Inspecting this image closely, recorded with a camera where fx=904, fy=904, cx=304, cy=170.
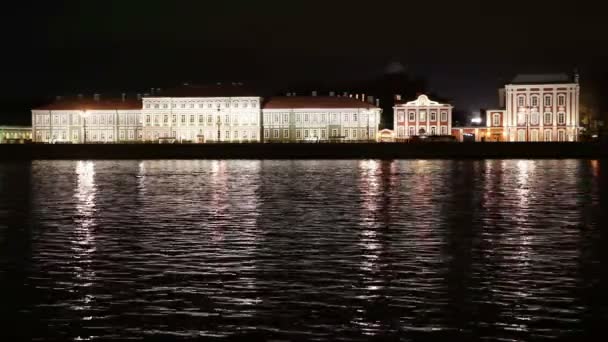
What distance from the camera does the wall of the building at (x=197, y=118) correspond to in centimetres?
9819

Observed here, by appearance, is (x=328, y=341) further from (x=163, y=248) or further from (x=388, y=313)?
(x=163, y=248)

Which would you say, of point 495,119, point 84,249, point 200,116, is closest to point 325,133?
point 200,116

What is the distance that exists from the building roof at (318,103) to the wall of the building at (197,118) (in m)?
3.04

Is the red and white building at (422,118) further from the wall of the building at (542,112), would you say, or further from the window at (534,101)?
the window at (534,101)

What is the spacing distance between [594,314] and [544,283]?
1926mm

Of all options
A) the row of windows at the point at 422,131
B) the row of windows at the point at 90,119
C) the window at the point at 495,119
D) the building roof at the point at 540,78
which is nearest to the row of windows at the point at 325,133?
the row of windows at the point at 422,131

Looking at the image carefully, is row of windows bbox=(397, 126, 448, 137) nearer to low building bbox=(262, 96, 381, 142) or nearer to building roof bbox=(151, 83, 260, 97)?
low building bbox=(262, 96, 381, 142)

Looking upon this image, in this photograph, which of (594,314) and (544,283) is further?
(544,283)

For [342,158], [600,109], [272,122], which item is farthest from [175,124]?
[600,109]

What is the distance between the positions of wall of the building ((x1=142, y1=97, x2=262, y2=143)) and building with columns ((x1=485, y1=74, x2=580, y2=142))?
1028 inches

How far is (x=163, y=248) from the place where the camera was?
1583 centimetres

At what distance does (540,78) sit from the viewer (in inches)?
3718

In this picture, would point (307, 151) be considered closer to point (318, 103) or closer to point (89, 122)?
point (318, 103)

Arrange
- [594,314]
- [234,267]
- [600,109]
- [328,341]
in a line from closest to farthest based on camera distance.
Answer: [328,341] < [594,314] < [234,267] < [600,109]
